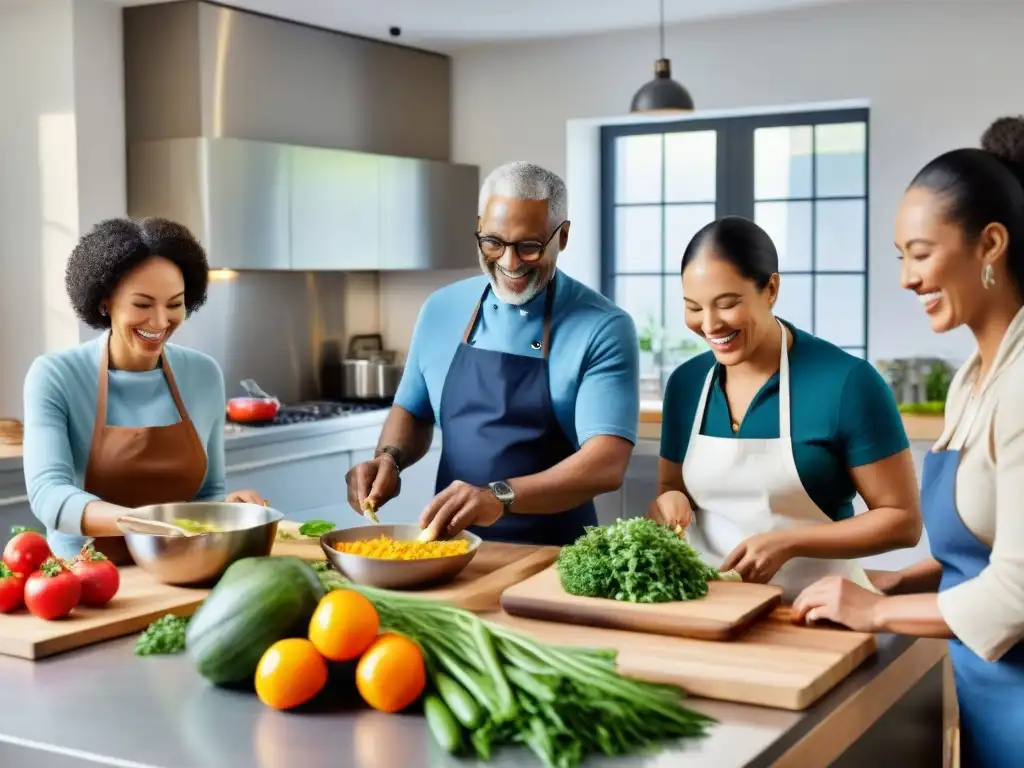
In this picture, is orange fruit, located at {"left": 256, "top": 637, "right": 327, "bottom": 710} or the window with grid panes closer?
orange fruit, located at {"left": 256, "top": 637, "right": 327, "bottom": 710}

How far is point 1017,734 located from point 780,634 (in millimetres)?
380

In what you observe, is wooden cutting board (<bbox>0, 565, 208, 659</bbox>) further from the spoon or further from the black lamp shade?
the black lamp shade

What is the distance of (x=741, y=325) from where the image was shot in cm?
227

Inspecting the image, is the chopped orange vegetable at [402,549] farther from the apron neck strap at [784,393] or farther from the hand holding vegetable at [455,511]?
the apron neck strap at [784,393]

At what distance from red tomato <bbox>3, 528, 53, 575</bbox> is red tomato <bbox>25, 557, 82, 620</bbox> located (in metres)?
0.09

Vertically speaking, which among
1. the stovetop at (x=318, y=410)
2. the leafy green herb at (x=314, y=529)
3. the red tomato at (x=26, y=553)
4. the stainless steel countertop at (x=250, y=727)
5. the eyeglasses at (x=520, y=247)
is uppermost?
the eyeglasses at (x=520, y=247)

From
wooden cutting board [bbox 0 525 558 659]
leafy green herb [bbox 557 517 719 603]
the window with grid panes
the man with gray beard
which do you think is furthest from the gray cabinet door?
leafy green herb [bbox 557 517 719 603]

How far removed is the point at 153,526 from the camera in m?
2.24

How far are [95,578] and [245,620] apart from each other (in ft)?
1.58

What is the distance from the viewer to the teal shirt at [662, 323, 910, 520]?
2264 mm

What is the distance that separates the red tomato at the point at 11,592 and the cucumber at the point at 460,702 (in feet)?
2.66

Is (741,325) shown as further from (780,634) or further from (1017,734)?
(1017,734)

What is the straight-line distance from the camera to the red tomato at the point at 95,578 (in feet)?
6.53

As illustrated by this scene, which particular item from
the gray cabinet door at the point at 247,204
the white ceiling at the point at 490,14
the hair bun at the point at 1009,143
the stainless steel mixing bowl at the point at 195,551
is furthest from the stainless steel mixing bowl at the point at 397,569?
the white ceiling at the point at 490,14
